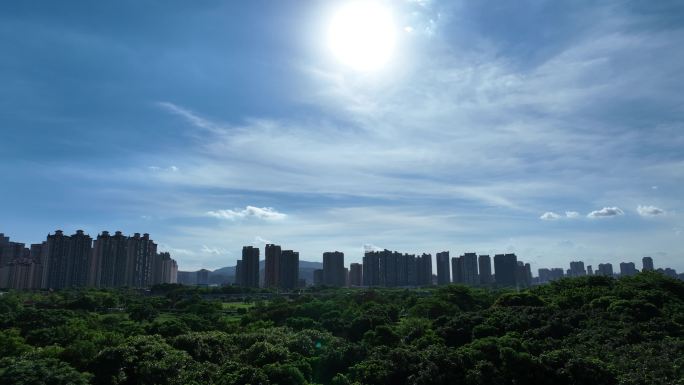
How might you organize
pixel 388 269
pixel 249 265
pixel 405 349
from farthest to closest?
pixel 388 269
pixel 249 265
pixel 405 349

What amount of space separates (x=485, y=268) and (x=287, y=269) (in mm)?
79809

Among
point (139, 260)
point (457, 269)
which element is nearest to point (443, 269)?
point (457, 269)

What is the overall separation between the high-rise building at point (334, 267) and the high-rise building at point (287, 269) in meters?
27.7

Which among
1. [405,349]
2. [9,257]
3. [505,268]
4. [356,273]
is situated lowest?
[405,349]

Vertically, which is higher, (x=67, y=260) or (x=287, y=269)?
(x=67, y=260)

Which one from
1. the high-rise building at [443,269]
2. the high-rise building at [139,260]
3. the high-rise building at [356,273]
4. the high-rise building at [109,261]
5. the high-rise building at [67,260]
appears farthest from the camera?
the high-rise building at [356,273]

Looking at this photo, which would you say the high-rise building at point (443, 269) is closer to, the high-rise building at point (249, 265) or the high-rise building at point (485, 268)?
the high-rise building at point (485, 268)

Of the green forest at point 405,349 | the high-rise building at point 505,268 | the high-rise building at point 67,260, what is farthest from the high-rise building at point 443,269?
the green forest at point 405,349

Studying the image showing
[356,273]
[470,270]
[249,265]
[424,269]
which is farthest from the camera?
[356,273]

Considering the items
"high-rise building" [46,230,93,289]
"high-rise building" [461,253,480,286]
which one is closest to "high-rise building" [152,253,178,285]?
"high-rise building" [46,230,93,289]

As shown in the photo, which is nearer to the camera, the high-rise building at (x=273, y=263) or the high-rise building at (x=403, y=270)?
the high-rise building at (x=273, y=263)

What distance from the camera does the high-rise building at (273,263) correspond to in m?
158

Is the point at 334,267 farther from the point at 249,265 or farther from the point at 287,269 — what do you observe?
the point at 249,265

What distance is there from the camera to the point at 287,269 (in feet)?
522
